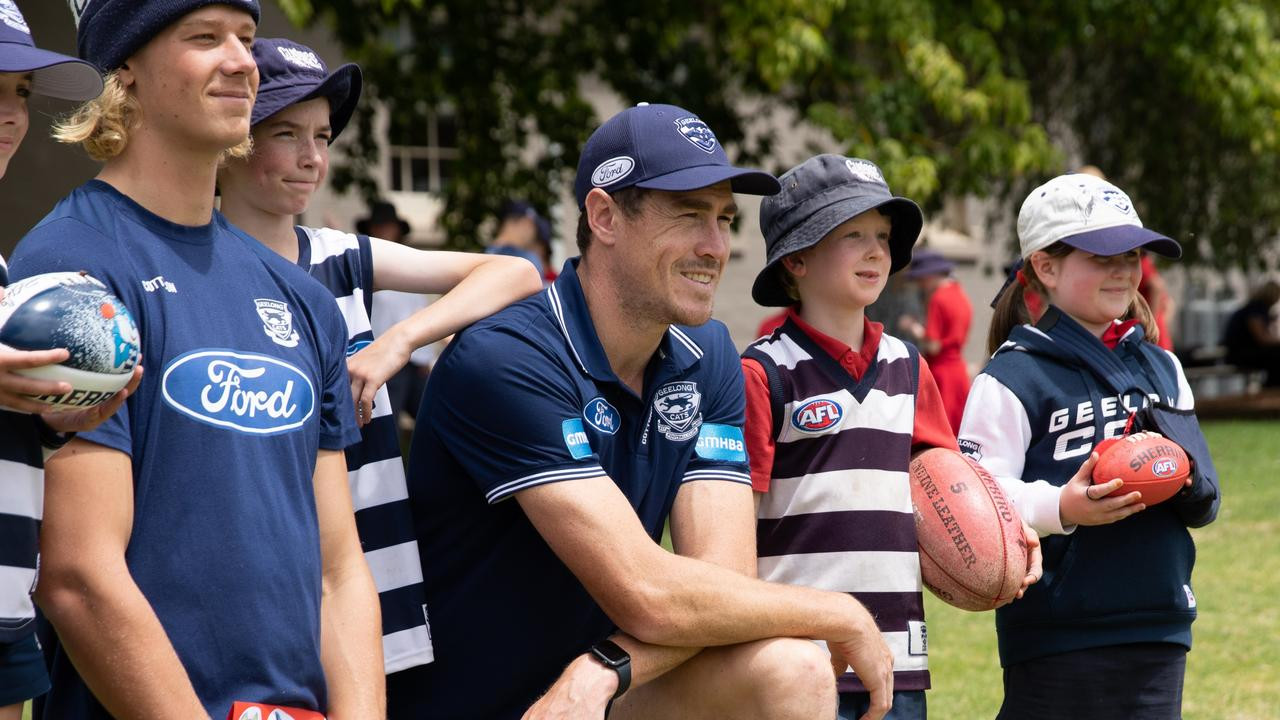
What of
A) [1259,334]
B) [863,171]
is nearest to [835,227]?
[863,171]

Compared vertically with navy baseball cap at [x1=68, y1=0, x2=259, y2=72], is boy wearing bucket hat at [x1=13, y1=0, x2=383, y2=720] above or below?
below

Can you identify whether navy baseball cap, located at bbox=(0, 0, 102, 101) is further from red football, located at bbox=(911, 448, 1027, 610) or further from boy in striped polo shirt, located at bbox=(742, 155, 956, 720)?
red football, located at bbox=(911, 448, 1027, 610)

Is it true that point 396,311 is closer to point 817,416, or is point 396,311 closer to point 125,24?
point 817,416

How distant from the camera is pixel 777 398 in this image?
4082mm

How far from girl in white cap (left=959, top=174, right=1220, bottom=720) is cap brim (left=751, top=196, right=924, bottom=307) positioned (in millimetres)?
444

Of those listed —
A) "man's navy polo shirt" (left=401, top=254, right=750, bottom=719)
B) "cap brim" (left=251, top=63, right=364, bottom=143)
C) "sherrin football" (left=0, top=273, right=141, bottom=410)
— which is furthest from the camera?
→ "cap brim" (left=251, top=63, right=364, bottom=143)

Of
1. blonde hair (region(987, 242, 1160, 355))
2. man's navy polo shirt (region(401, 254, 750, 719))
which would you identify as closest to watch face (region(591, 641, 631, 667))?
man's navy polo shirt (region(401, 254, 750, 719))

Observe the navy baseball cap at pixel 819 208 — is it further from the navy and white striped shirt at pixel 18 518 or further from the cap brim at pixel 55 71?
the navy and white striped shirt at pixel 18 518

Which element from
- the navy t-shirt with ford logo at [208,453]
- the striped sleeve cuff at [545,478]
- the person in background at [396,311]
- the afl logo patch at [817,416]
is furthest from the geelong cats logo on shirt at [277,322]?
the afl logo patch at [817,416]

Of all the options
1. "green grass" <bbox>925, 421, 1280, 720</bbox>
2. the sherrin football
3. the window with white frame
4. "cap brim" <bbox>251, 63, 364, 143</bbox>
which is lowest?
"green grass" <bbox>925, 421, 1280, 720</bbox>

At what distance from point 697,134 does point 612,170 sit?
25 cm

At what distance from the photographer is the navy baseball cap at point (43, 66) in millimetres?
2668

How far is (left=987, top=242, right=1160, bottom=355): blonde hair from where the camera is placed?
15.3 ft

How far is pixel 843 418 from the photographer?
406cm
